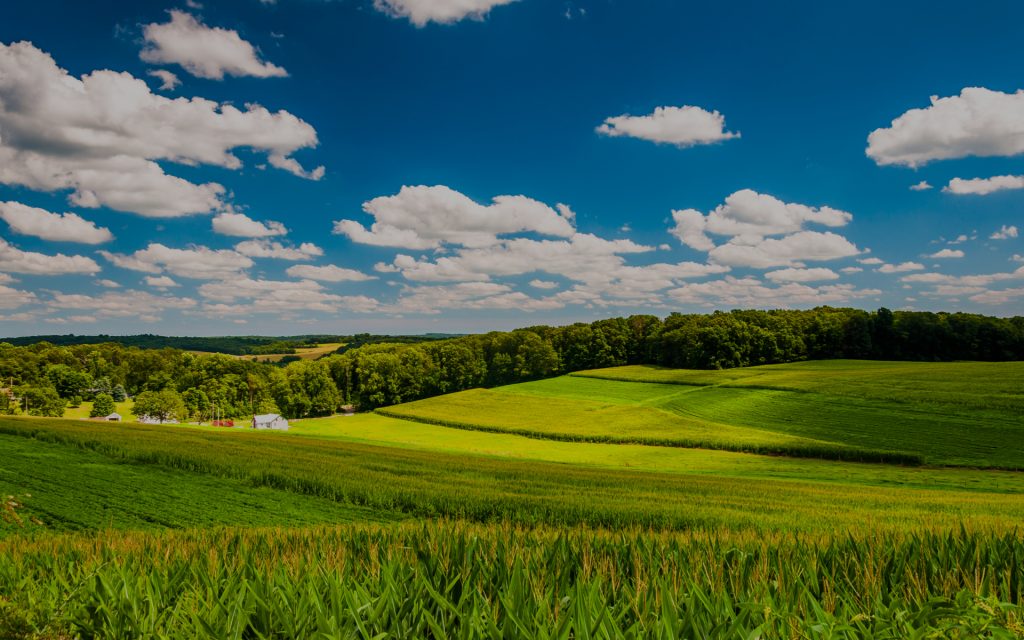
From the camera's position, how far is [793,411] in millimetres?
56844

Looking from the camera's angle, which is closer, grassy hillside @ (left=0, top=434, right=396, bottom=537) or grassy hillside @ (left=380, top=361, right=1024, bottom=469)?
grassy hillside @ (left=0, top=434, right=396, bottom=537)

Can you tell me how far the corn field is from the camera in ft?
7.43

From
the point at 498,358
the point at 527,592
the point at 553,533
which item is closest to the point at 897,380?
the point at 498,358

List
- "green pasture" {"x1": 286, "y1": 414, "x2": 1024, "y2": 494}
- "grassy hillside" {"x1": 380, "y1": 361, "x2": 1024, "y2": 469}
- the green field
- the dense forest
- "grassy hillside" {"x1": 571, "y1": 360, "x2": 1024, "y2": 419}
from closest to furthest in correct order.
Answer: the green field < "green pasture" {"x1": 286, "y1": 414, "x2": 1024, "y2": 494} < "grassy hillside" {"x1": 380, "y1": 361, "x2": 1024, "y2": 469} < "grassy hillside" {"x1": 571, "y1": 360, "x2": 1024, "y2": 419} < the dense forest

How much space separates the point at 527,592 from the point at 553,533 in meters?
2.74

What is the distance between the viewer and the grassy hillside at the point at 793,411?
4197cm

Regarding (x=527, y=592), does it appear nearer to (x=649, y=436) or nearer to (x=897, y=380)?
(x=649, y=436)

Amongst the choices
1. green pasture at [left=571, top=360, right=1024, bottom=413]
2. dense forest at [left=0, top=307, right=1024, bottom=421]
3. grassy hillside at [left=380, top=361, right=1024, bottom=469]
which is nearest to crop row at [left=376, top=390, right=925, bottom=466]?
grassy hillside at [left=380, top=361, right=1024, bottom=469]

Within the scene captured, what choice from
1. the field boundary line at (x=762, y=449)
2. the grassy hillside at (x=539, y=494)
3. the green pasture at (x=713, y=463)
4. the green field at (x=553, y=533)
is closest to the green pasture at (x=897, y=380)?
the green field at (x=553, y=533)

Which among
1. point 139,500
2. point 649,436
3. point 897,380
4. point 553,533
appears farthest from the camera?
point 897,380

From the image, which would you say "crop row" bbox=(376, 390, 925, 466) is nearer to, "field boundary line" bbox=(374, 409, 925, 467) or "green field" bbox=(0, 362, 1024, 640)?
"field boundary line" bbox=(374, 409, 925, 467)

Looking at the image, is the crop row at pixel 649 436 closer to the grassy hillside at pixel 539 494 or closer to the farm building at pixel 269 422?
the grassy hillside at pixel 539 494

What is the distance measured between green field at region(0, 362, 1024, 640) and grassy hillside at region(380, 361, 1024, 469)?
347mm

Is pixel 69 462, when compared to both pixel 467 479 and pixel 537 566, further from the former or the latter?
pixel 537 566
